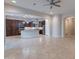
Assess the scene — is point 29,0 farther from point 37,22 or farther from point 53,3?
point 37,22

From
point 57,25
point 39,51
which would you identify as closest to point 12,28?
point 57,25

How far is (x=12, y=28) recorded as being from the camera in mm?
17422

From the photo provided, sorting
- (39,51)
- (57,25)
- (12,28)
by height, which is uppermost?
(57,25)

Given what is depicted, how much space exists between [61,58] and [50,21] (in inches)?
428

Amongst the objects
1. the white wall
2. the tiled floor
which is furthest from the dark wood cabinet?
the tiled floor

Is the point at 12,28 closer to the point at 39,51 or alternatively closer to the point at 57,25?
the point at 57,25

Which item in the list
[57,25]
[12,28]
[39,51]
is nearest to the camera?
[39,51]

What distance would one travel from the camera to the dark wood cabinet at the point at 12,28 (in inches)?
659

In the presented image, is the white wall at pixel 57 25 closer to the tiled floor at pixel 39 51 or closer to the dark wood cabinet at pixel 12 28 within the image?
the dark wood cabinet at pixel 12 28

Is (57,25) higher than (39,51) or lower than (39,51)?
higher

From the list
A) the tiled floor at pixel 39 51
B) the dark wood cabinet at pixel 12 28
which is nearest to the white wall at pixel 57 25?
the dark wood cabinet at pixel 12 28

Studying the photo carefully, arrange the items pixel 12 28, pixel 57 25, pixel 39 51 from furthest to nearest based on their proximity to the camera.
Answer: pixel 12 28, pixel 57 25, pixel 39 51

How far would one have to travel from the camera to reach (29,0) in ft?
25.1
